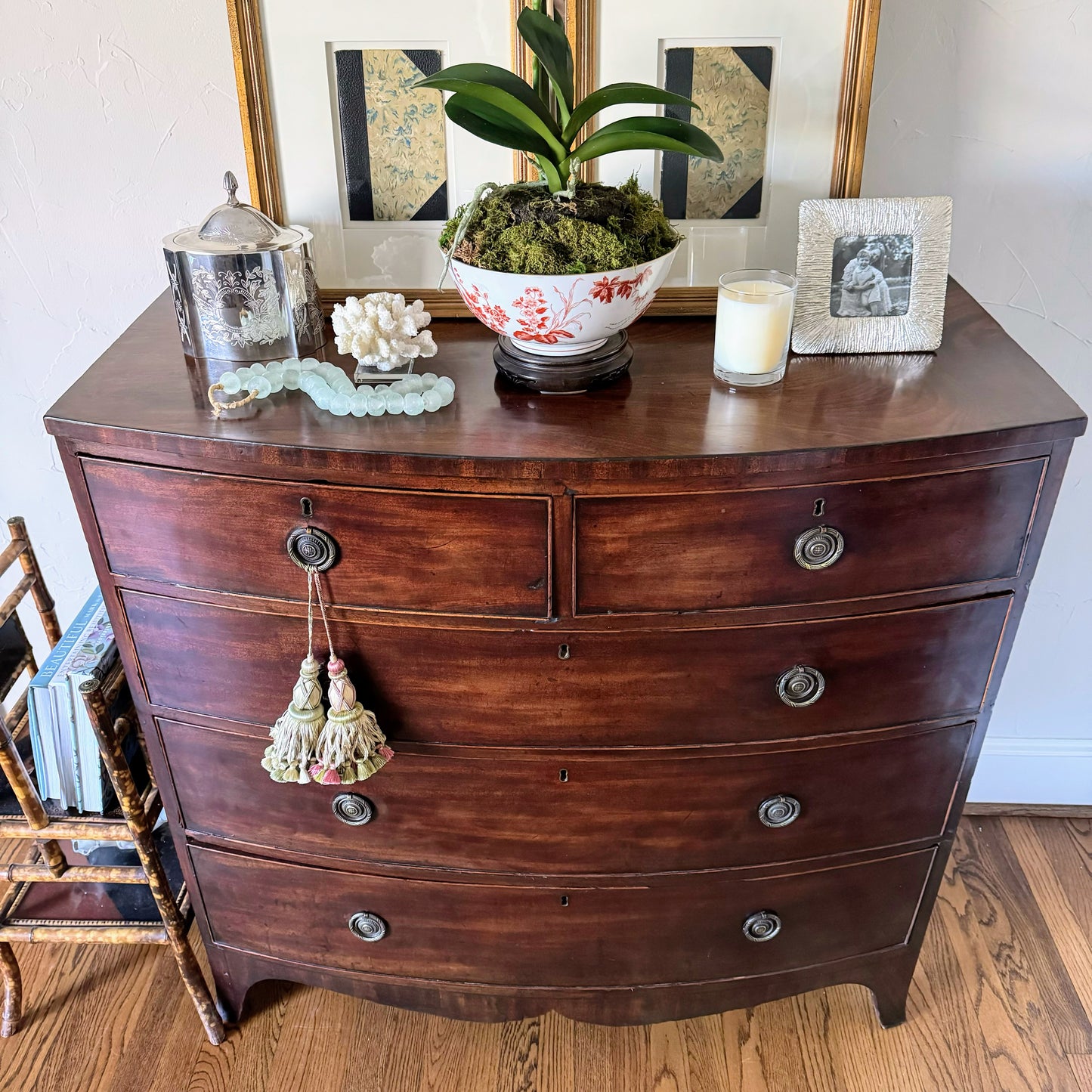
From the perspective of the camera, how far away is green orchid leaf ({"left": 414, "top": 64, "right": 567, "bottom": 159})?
0.93 meters

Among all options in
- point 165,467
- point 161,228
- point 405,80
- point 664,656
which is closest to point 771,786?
point 664,656

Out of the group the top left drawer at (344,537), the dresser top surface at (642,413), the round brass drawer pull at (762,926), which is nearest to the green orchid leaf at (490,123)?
the dresser top surface at (642,413)

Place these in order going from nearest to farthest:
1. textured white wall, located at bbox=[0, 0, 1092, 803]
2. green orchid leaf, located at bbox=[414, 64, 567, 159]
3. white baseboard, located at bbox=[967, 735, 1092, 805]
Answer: green orchid leaf, located at bbox=[414, 64, 567, 159] < textured white wall, located at bbox=[0, 0, 1092, 803] < white baseboard, located at bbox=[967, 735, 1092, 805]

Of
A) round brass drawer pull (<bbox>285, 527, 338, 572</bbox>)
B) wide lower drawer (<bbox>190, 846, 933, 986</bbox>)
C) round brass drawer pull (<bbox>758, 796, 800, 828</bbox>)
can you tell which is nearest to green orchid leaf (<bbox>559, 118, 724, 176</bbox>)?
round brass drawer pull (<bbox>285, 527, 338, 572</bbox>)

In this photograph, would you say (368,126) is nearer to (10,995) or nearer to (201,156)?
(201,156)

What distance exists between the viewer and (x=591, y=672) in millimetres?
1073

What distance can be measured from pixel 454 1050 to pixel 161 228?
1.23 metres

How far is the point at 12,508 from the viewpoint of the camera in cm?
162

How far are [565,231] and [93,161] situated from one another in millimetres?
739

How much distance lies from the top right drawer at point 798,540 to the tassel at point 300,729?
0.30 meters

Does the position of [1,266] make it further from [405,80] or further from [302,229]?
[405,80]

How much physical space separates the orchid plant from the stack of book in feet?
2.56

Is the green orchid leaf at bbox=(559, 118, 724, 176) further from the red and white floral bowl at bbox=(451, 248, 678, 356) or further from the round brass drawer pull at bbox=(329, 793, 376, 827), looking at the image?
the round brass drawer pull at bbox=(329, 793, 376, 827)

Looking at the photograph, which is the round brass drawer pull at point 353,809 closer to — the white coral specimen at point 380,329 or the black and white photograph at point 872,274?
the white coral specimen at point 380,329
